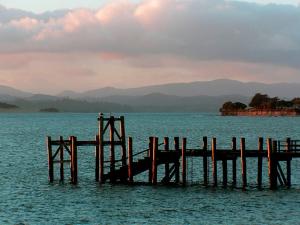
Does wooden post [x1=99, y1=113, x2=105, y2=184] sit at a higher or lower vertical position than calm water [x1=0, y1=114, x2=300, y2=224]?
higher

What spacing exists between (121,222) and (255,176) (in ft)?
71.7

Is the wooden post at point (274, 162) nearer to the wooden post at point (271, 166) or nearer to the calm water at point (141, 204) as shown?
the wooden post at point (271, 166)

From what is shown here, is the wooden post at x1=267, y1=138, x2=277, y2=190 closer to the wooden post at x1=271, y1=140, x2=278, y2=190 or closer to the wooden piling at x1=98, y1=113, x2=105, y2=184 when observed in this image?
the wooden post at x1=271, y1=140, x2=278, y2=190

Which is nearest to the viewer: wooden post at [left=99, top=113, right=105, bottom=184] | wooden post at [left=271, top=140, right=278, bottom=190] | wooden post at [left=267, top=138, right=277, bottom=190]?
wooden post at [left=267, top=138, right=277, bottom=190]

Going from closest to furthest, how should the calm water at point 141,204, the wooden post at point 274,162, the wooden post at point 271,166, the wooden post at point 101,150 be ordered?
the calm water at point 141,204, the wooden post at point 271,166, the wooden post at point 274,162, the wooden post at point 101,150

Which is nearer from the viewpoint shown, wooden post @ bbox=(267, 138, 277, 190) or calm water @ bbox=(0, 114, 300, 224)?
calm water @ bbox=(0, 114, 300, 224)

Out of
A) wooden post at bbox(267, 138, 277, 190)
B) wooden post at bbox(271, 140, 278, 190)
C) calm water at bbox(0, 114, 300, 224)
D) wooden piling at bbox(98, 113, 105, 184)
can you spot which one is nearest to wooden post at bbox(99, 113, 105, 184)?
wooden piling at bbox(98, 113, 105, 184)

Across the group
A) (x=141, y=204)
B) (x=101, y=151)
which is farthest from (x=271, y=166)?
(x=101, y=151)

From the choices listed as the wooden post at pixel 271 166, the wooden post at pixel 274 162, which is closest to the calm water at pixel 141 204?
the wooden post at pixel 271 166

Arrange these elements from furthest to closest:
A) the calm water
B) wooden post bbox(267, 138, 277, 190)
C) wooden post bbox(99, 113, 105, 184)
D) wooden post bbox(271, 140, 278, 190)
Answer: wooden post bbox(99, 113, 105, 184)
wooden post bbox(271, 140, 278, 190)
wooden post bbox(267, 138, 277, 190)
the calm water

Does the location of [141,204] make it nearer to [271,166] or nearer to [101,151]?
[101,151]

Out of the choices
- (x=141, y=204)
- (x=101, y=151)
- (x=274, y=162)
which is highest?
(x=101, y=151)

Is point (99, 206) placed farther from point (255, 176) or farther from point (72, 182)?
point (255, 176)

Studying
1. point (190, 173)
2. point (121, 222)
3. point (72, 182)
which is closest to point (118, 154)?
point (190, 173)
